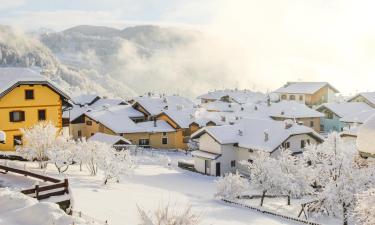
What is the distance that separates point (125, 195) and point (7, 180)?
1143 cm

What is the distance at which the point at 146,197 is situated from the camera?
1329 inches

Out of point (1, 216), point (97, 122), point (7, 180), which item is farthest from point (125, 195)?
point (97, 122)

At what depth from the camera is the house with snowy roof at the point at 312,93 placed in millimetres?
104250

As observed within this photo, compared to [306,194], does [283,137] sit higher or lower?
higher

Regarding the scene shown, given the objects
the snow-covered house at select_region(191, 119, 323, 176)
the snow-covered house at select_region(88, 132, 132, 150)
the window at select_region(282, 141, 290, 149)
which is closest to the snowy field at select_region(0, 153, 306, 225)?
the snow-covered house at select_region(191, 119, 323, 176)

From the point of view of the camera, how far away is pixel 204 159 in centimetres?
5697

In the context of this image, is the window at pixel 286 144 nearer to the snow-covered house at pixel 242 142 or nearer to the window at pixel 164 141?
the snow-covered house at pixel 242 142

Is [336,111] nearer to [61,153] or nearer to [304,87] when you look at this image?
[304,87]

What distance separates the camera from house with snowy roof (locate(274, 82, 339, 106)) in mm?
104250

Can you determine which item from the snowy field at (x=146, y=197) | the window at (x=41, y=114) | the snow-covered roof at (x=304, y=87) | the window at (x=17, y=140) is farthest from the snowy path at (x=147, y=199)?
the snow-covered roof at (x=304, y=87)

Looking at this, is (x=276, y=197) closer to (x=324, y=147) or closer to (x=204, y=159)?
(x=324, y=147)

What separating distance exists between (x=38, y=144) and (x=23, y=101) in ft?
20.0

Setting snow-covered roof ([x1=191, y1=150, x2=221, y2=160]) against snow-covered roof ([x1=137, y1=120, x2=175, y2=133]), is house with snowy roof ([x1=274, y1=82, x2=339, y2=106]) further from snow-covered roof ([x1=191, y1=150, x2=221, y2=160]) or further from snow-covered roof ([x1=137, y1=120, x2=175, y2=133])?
snow-covered roof ([x1=191, y1=150, x2=221, y2=160])

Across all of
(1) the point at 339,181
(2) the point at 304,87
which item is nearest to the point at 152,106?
(2) the point at 304,87
